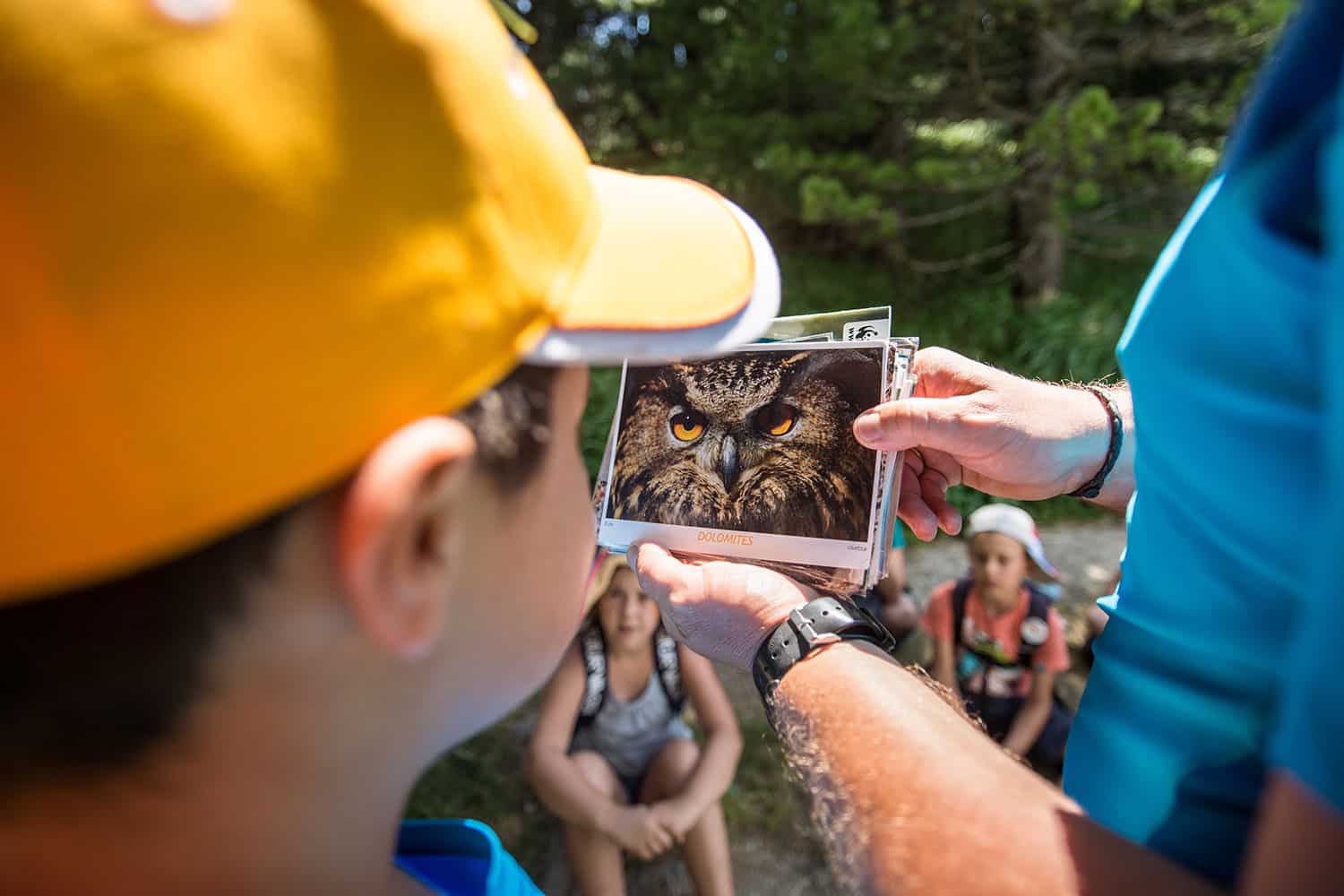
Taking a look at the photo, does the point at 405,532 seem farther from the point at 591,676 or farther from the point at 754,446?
the point at 591,676

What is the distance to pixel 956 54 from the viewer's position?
7.04 metres

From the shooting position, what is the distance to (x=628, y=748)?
117 inches

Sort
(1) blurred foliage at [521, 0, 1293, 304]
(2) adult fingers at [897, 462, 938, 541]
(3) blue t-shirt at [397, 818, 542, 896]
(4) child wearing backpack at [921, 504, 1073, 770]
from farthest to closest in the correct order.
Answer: (1) blurred foliage at [521, 0, 1293, 304] → (4) child wearing backpack at [921, 504, 1073, 770] → (2) adult fingers at [897, 462, 938, 541] → (3) blue t-shirt at [397, 818, 542, 896]

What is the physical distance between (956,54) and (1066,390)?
21.7 ft

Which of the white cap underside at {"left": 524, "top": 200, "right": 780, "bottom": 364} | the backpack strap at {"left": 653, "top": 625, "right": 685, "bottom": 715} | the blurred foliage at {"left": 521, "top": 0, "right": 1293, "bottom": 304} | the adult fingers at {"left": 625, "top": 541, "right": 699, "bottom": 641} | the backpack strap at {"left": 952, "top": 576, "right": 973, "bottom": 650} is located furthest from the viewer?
the blurred foliage at {"left": 521, "top": 0, "right": 1293, "bottom": 304}

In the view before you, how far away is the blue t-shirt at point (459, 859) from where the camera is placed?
1102mm

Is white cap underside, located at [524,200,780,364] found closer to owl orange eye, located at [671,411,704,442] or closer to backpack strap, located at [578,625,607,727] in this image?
owl orange eye, located at [671,411,704,442]

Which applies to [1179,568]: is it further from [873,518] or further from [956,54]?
[956,54]

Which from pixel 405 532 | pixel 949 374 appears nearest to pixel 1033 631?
pixel 949 374

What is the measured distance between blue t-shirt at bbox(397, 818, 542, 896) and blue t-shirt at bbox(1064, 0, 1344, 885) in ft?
2.69

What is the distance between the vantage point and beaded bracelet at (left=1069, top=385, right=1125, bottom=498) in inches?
64.9

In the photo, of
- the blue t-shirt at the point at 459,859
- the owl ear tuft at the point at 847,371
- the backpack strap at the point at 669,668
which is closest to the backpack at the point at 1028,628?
the backpack strap at the point at 669,668

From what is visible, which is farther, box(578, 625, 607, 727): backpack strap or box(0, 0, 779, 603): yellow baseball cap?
box(578, 625, 607, 727): backpack strap

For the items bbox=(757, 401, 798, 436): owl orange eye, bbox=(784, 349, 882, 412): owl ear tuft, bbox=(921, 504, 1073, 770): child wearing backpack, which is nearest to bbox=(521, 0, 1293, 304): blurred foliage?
bbox=(921, 504, 1073, 770): child wearing backpack
